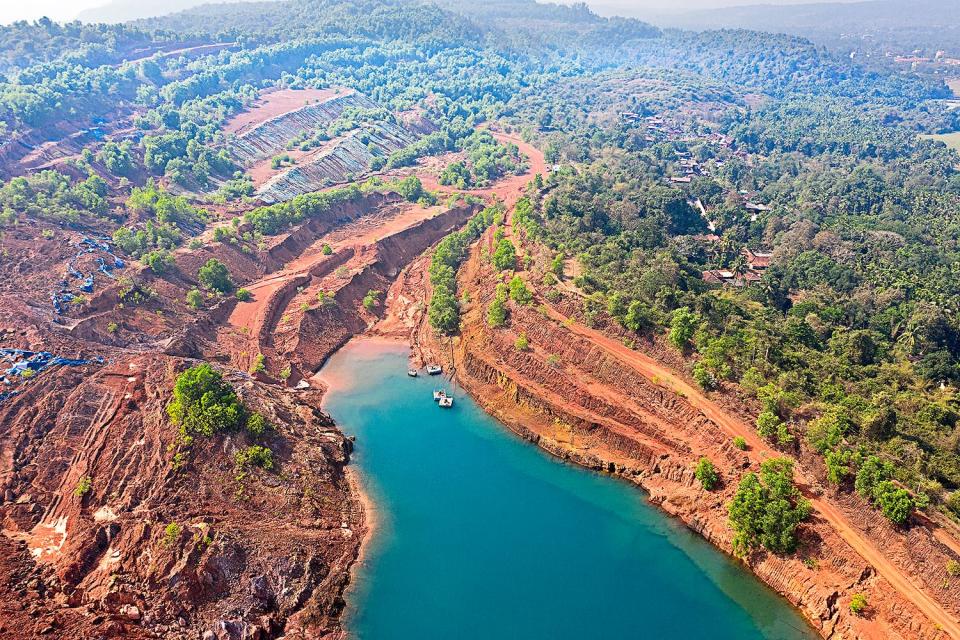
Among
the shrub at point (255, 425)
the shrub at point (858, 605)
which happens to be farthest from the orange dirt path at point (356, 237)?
the shrub at point (858, 605)

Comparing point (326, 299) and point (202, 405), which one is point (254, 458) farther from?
point (326, 299)

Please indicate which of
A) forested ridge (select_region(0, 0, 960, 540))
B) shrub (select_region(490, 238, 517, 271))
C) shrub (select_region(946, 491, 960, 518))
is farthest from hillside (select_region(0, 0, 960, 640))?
shrub (select_region(946, 491, 960, 518))

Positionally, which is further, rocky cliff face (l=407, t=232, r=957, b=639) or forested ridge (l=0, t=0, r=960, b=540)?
forested ridge (l=0, t=0, r=960, b=540)

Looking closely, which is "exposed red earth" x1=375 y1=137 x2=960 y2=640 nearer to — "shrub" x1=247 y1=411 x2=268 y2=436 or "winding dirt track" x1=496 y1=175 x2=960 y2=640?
"winding dirt track" x1=496 y1=175 x2=960 y2=640

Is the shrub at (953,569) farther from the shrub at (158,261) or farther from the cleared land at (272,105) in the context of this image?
the cleared land at (272,105)

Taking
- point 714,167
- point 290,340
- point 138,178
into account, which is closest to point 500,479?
point 290,340
